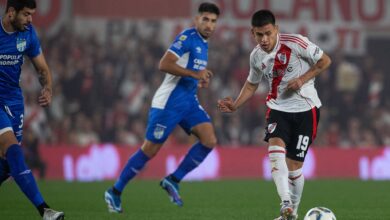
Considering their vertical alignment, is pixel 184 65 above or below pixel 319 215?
above

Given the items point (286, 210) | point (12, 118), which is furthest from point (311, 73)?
point (12, 118)

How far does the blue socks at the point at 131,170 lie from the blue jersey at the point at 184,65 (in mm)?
619

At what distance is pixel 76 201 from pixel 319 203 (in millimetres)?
3062

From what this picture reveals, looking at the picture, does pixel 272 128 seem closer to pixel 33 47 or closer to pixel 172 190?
pixel 172 190

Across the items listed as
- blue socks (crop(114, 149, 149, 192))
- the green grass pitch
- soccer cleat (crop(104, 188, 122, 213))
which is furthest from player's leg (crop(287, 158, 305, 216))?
blue socks (crop(114, 149, 149, 192))

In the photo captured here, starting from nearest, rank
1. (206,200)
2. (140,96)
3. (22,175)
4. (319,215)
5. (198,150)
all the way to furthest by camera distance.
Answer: (319,215) → (22,175) → (198,150) → (206,200) → (140,96)

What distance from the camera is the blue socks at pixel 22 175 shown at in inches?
303

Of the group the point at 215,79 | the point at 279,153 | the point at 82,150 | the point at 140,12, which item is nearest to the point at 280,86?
the point at 279,153

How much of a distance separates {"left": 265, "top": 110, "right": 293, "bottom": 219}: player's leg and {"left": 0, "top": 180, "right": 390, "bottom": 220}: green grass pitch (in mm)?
886

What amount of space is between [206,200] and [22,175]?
4107mm

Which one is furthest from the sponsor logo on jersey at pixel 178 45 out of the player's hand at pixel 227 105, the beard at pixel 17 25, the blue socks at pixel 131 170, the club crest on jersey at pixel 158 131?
the beard at pixel 17 25

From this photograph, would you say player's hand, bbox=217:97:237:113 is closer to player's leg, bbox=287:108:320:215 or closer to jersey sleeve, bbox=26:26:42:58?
player's leg, bbox=287:108:320:215

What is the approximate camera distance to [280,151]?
8.07m

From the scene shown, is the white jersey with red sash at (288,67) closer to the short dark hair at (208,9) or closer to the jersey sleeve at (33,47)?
the short dark hair at (208,9)
